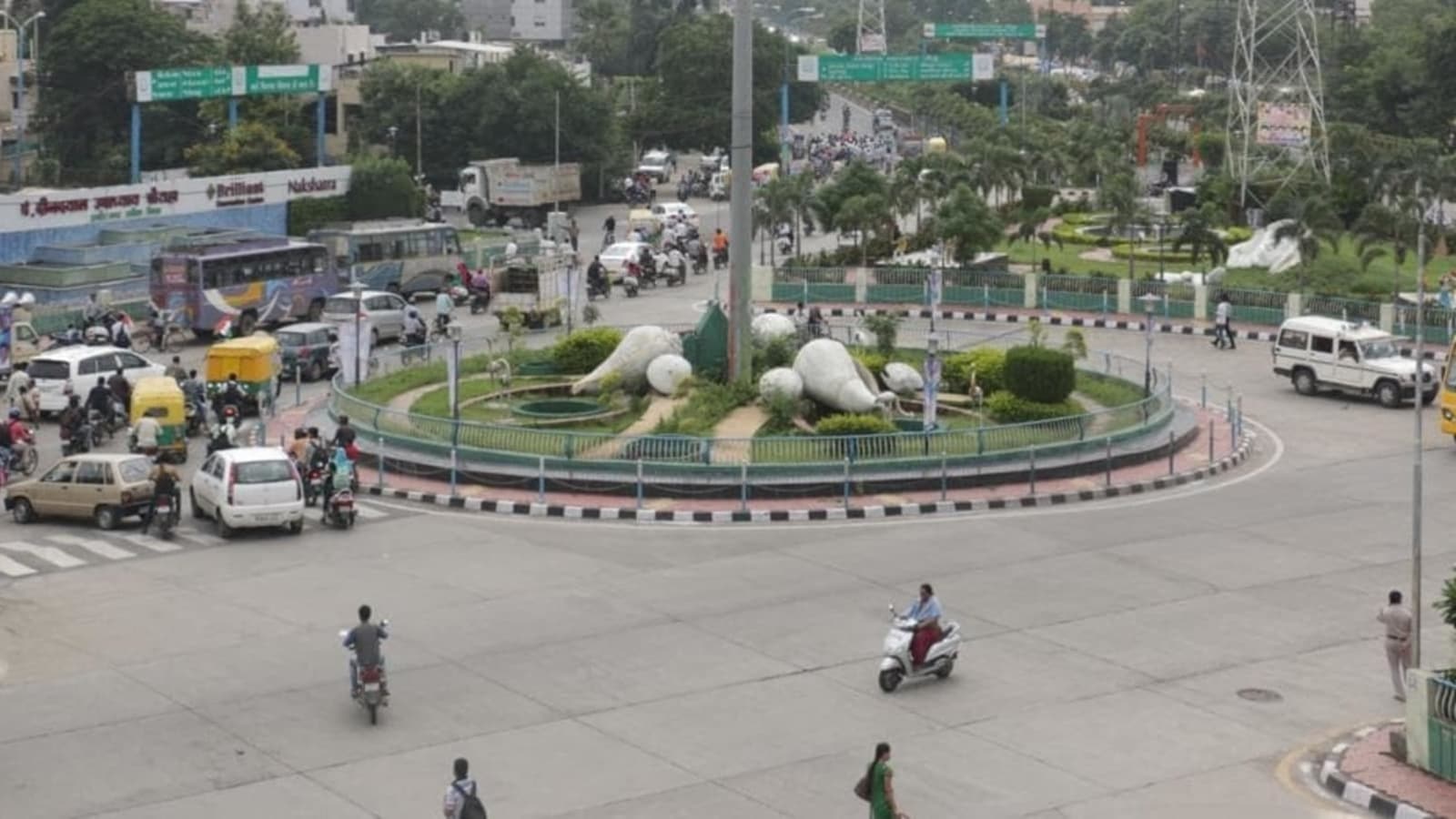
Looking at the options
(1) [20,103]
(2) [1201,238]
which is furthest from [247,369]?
(1) [20,103]

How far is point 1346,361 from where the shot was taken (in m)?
41.3

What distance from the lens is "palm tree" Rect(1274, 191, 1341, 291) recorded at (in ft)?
173

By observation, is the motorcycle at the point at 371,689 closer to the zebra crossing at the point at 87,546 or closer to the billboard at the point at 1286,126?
the zebra crossing at the point at 87,546

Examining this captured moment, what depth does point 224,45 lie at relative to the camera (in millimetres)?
91812

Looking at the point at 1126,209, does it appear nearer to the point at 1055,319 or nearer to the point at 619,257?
the point at 1055,319

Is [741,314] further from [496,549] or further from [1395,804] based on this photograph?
[1395,804]

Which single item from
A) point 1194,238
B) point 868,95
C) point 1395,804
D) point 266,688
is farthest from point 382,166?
point 868,95

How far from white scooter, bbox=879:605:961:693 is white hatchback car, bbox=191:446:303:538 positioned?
1004 centimetres

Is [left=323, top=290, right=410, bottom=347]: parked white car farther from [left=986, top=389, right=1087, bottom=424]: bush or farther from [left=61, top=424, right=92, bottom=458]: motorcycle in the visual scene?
[left=986, top=389, right=1087, bottom=424]: bush

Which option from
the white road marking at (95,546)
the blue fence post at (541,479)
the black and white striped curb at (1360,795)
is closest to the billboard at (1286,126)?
the blue fence post at (541,479)

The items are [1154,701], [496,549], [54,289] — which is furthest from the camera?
[54,289]

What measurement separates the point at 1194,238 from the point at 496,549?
3324cm

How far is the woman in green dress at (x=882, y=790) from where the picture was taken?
1714cm

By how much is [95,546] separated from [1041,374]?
15.1 meters
